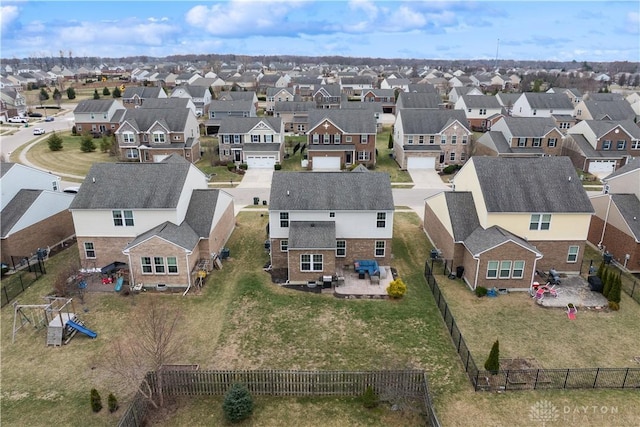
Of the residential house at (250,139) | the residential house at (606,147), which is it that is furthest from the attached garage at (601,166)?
the residential house at (250,139)

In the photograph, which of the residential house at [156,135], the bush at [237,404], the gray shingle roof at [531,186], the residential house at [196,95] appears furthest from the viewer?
the residential house at [196,95]

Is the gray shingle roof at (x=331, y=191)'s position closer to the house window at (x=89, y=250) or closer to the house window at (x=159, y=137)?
the house window at (x=89, y=250)

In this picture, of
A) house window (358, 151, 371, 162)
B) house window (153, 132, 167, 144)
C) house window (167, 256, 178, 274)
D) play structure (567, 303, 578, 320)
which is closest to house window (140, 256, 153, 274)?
house window (167, 256, 178, 274)

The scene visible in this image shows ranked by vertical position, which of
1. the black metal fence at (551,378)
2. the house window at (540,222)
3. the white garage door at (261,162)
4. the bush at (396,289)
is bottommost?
the black metal fence at (551,378)

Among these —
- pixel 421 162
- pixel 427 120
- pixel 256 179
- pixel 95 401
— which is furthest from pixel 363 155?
pixel 95 401

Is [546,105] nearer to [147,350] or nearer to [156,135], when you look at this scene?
[156,135]

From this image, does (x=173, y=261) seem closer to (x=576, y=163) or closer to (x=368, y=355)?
(x=368, y=355)

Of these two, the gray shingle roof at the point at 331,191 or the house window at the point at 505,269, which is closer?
the house window at the point at 505,269
